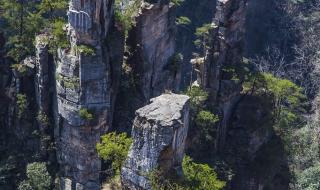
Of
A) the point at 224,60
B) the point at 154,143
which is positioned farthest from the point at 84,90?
the point at 154,143

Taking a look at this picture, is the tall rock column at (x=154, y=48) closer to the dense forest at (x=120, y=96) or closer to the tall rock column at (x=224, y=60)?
the dense forest at (x=120, y=96)

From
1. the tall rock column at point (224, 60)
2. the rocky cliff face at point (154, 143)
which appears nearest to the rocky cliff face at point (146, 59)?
the tall rock column at point (224, 60)

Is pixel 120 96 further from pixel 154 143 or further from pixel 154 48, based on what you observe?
pixel 154 143

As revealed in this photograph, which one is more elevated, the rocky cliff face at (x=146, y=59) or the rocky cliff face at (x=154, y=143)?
the rocky cliff face at (x=146, y=59)

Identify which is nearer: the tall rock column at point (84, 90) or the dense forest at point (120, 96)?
the tall rock column at point (84, 90)

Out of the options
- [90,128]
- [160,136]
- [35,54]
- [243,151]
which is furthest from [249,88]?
[160,136]

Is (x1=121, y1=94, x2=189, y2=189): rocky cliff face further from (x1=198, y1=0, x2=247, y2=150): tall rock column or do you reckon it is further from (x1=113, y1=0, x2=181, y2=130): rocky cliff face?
(x1=198, y1=0, x2=247, y2=150): tall rock column

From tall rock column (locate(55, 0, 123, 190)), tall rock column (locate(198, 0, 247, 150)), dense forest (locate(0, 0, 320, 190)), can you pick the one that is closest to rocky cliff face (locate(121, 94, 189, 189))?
dense forest (locate(0, 0, 320, 190))
